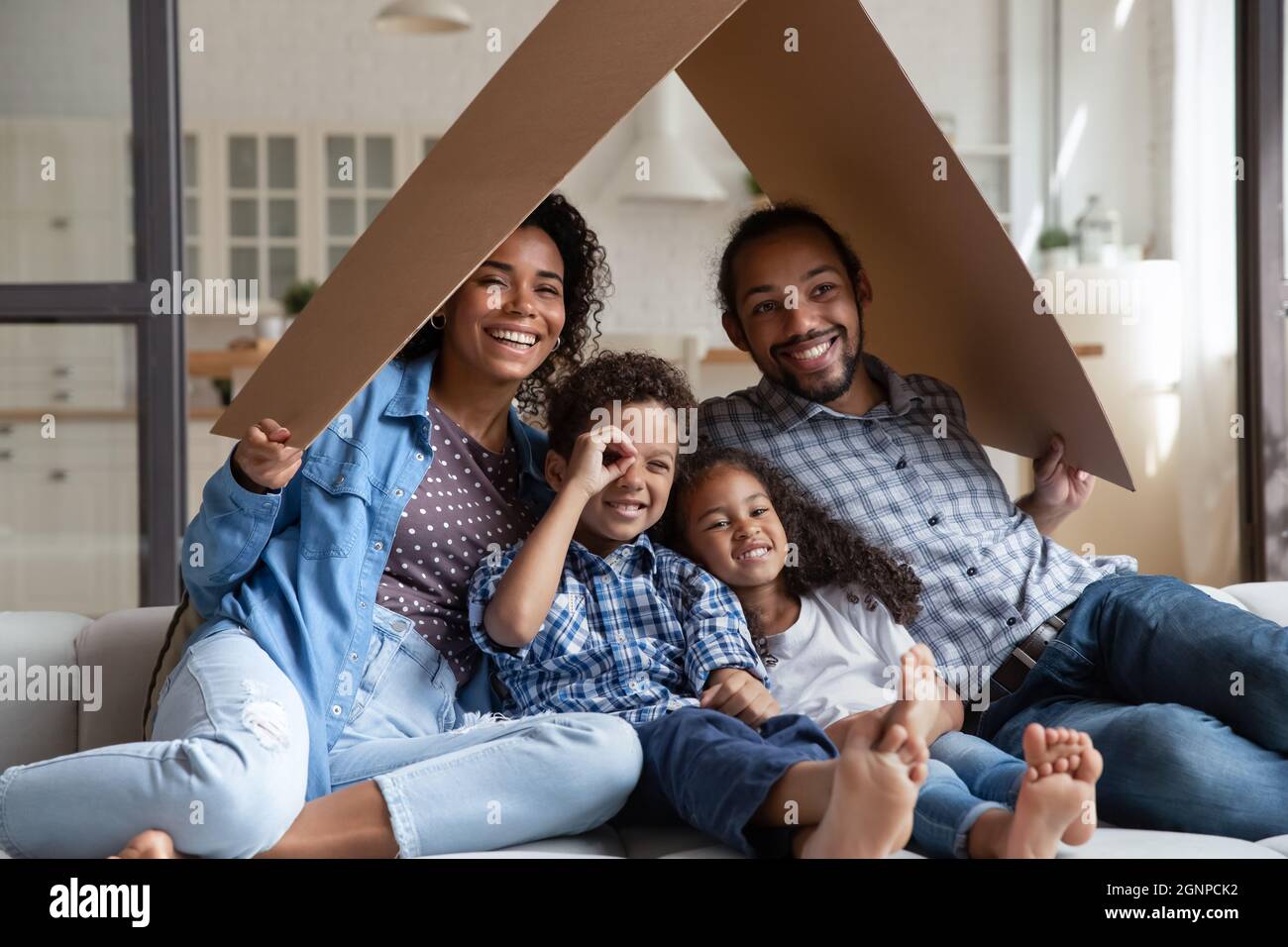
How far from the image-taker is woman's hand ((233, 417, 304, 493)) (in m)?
1.19

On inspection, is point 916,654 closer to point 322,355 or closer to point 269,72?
point 322,355

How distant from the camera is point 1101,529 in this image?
13.3 ft

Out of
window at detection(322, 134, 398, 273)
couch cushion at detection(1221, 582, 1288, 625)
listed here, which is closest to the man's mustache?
couch cushion at detection(1221, 582, 1288, 625)

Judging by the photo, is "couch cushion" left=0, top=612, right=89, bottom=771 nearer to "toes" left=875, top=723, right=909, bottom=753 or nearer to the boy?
Result: the boy

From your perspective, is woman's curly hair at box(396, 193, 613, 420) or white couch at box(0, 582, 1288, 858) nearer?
white couch at box(0, 582, 1288, 858)

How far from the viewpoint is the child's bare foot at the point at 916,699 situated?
0.97 metres

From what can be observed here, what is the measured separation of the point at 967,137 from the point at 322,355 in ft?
14.8

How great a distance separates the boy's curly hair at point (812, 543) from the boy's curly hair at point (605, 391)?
8cm

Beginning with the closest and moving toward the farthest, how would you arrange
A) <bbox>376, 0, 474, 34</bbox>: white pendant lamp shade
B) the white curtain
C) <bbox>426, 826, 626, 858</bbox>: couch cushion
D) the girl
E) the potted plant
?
<bbox>426, 826, 626, 858</bbox>: couch cushion < the girl < the white curtain < <bbox>376, 0, 474, 34</bbox>: white pendant lamp shade < the potted plant

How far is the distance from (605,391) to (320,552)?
372 mm

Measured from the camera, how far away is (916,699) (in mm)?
986

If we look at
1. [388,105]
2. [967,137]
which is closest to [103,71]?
[388,105]

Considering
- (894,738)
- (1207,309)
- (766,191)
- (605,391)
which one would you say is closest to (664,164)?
(1207,309)

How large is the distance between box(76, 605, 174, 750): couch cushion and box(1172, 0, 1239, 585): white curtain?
3170 mm
